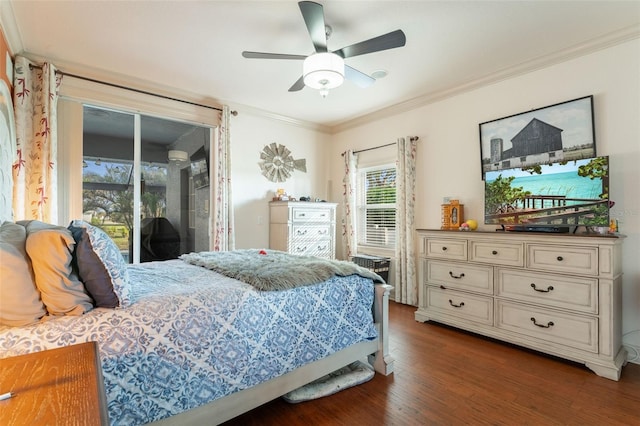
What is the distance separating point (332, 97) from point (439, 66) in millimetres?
1312

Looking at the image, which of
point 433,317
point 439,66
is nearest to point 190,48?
point 439,66

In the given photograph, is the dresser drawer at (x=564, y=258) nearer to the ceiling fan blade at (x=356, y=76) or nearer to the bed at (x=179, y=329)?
the bed at (x=179, y=329)

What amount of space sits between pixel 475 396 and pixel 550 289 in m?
1.15

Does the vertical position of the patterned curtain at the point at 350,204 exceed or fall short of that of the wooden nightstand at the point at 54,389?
it exceeds it

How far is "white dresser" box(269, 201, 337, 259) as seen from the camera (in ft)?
13.4

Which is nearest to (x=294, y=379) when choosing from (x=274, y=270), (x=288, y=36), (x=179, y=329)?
(x=274, y=270)

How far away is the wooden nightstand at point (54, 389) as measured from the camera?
23.1 inches

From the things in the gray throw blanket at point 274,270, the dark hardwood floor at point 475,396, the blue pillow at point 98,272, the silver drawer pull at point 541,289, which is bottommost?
the dark hardwood floor at point 475,396

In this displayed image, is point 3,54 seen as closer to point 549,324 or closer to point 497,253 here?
point 497,253

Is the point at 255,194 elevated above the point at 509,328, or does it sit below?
above

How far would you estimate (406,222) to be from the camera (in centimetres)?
389

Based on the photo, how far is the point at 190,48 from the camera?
272cm

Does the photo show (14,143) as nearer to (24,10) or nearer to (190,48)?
(24,10)

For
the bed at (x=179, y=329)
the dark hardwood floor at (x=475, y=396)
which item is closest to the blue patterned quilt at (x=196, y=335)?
the bed at (x=179, y=329)
